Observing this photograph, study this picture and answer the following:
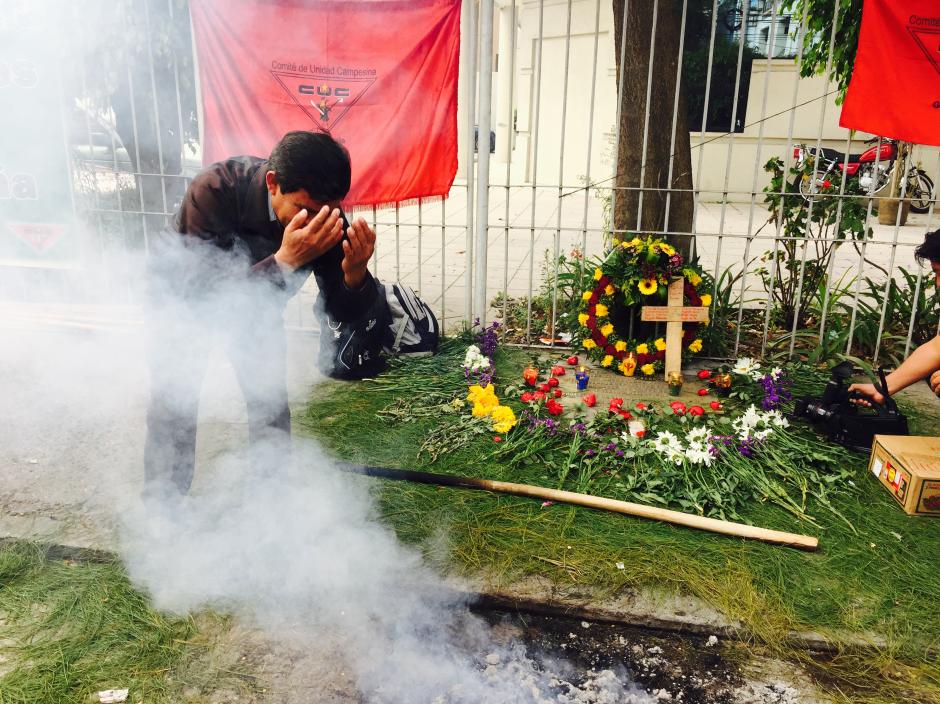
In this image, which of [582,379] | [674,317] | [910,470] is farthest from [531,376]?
[910,470]

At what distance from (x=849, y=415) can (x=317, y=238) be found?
3.16 meters

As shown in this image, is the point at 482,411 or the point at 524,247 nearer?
the point at 482,411

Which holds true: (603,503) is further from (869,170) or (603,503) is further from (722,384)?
(869,170)

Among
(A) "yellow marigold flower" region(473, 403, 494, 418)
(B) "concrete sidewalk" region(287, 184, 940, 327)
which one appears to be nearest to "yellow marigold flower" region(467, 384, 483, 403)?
(A) "yellow marigold flower" region(473, 403, 494, 418)

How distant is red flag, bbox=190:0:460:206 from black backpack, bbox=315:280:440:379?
2.75ft

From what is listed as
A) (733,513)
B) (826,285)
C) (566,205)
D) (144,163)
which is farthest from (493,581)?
(566,205)

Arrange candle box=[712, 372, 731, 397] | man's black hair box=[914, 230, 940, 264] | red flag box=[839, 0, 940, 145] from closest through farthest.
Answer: man's black hair box=[914, 230, 940, 264]
red flag box=[839, 0, 940, 145]
candle box=[712, 372, 731, 397]

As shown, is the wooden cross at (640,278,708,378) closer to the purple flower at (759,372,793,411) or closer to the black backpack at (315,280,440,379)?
the purple flower at (759,372,793,411)

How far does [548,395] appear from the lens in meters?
5.00

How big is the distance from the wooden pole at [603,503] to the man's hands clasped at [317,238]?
1312 mm

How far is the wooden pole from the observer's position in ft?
10.9

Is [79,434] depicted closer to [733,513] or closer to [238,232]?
[238,232]

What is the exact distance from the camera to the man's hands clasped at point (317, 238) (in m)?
2.79

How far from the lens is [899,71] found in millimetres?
4957
